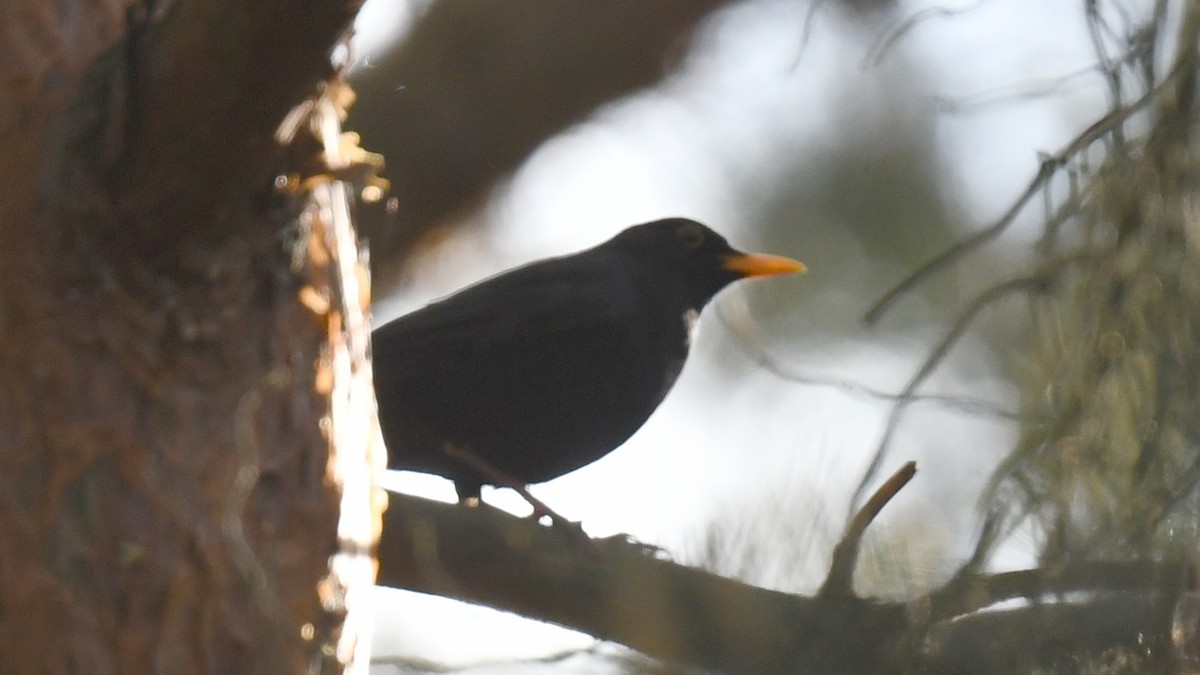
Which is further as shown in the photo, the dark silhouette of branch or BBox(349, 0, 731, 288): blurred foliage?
BBox(349, 0, 731, 288): blurred foliage

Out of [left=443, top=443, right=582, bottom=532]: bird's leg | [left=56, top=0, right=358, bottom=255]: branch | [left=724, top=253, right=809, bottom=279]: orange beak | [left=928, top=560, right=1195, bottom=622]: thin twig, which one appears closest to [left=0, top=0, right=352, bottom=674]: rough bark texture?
[left=56, top=0, right=358, bottom=255]: branch

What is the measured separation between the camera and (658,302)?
14.4ft

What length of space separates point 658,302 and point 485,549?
1451 millimetres

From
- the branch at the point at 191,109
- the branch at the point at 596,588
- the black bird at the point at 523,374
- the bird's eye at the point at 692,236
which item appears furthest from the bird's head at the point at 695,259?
the branch at the point at 191,109

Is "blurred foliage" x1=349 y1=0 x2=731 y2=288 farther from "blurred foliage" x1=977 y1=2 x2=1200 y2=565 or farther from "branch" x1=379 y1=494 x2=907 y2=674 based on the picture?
"blurred foliage" x1=977 y1=2 x2=1200 y2=565

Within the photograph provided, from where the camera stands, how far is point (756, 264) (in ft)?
15.6

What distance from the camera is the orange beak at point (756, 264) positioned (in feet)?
15.4

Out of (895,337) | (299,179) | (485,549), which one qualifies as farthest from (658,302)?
(299,179)

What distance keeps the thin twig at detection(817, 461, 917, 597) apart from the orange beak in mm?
2358

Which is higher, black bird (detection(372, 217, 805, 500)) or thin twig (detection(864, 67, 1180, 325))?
black bird (detection(372, 217, 805, 500))

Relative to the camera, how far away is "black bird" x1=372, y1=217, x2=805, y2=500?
159 inches

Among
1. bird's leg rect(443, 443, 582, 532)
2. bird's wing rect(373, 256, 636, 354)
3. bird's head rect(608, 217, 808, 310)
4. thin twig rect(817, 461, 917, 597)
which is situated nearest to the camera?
thin twig rect(817, 461, 917, 597)

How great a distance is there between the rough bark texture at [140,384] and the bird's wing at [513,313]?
205cm

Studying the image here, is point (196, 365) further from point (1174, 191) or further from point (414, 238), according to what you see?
point (414, 238)
